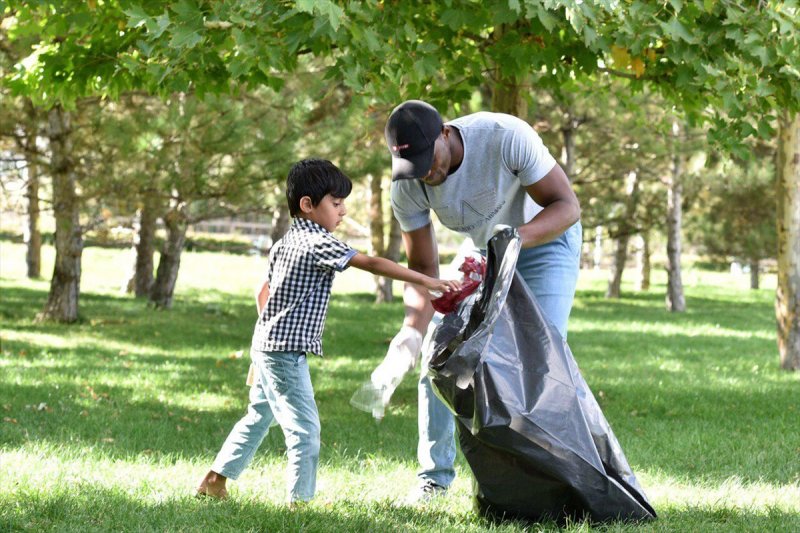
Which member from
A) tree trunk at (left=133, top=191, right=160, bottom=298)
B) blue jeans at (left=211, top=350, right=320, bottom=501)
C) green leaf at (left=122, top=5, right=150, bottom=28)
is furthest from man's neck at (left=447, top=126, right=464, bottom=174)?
tree trunk at (left=133, top=191, right=160, bottom=298)

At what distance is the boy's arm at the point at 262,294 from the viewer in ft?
13.0

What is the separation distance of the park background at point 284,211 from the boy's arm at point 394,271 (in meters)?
0.91

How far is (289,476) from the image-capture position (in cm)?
389

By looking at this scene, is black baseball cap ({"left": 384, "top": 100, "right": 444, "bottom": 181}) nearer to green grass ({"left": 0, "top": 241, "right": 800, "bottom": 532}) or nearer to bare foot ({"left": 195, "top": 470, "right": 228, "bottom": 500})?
green grass ({"left": 0, "top": 241, "right": 800, "bottom": 532})

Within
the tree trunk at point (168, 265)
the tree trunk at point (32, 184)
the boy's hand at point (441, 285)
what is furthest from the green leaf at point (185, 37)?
the tree trunk at point (168, 265)

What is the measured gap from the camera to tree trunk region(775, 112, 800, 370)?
984cm

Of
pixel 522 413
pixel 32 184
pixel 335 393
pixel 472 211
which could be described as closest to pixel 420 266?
pixel 472 211

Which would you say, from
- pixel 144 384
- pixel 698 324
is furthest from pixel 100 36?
pixel 698 324

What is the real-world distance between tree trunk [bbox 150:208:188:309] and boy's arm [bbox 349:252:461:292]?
10933 millimetres

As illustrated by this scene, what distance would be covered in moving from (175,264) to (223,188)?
3851 mm

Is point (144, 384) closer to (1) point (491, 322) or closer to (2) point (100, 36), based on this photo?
(2) point (100, 36)

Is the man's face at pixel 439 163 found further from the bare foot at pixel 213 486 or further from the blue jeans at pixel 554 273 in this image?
the bare foot at pixel 213 486

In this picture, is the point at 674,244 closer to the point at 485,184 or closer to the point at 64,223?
the point at 64,223

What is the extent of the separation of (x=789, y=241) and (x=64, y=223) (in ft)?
26.2
